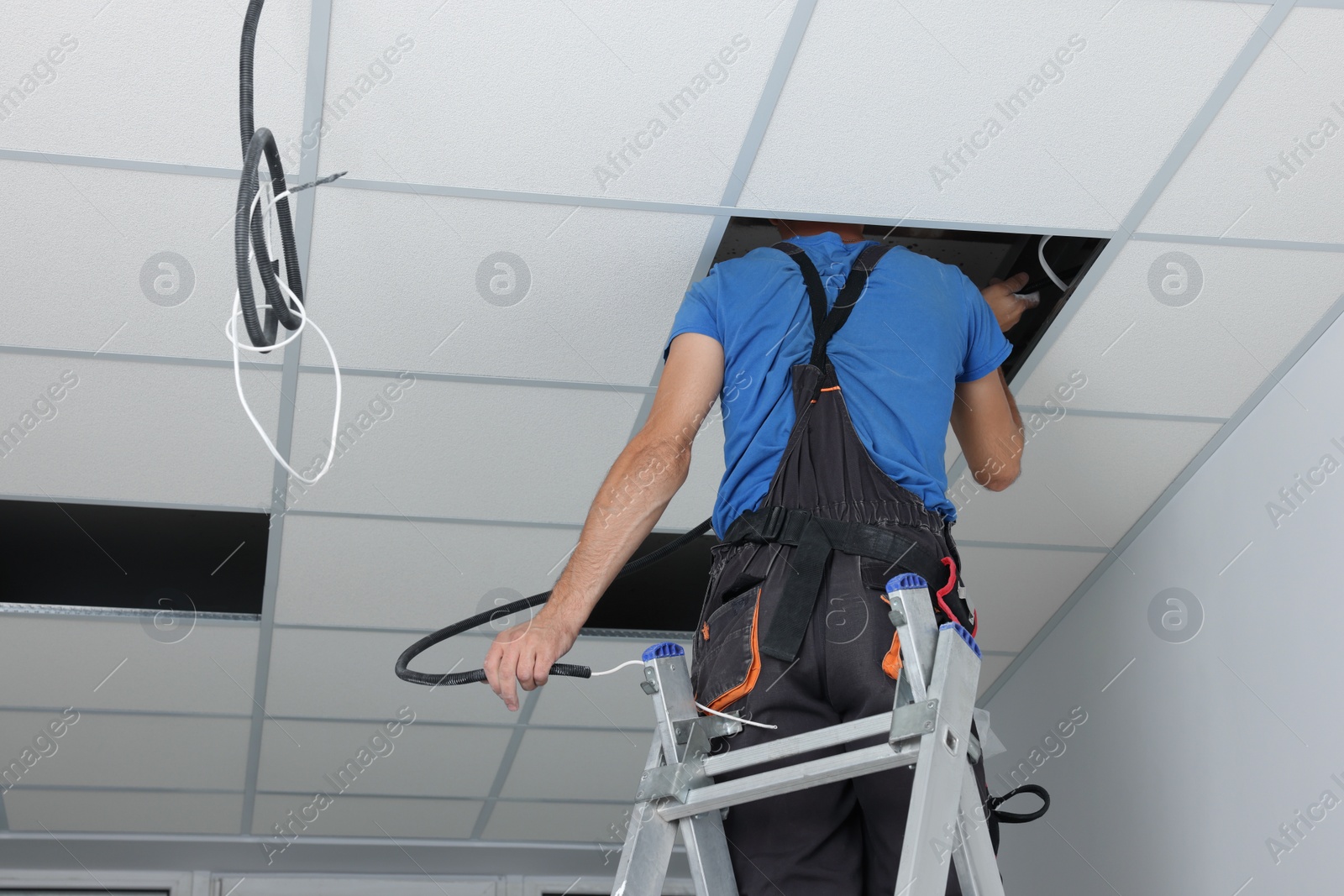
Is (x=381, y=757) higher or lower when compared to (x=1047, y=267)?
lower

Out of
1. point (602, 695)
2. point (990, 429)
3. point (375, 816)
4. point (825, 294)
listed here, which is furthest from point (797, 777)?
point (375, 816)

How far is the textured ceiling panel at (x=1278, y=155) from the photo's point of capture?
1.93 meters

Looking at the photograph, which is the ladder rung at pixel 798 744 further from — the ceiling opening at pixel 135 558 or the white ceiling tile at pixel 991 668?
the white ceiling tile at pixel 991 668

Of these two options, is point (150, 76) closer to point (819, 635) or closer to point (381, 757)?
point (819, 635)

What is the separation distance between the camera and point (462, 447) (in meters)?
2.63

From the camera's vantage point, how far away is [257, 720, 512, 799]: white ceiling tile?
11.8 ft

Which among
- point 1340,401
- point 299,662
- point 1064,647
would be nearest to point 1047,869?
point 1064,647

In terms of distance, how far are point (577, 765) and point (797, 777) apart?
2.63 meters

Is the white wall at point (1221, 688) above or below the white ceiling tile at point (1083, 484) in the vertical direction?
below

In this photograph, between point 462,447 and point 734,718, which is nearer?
point 734,718

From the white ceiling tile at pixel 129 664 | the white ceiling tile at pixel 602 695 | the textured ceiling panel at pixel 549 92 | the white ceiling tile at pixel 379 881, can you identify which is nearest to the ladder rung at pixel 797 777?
the textured ceiling panel at pixel 549 92

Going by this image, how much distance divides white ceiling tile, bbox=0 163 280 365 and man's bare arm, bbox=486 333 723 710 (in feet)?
2.90

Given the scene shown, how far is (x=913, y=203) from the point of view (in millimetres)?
2117

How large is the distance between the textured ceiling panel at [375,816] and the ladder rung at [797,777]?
281 centimetres
